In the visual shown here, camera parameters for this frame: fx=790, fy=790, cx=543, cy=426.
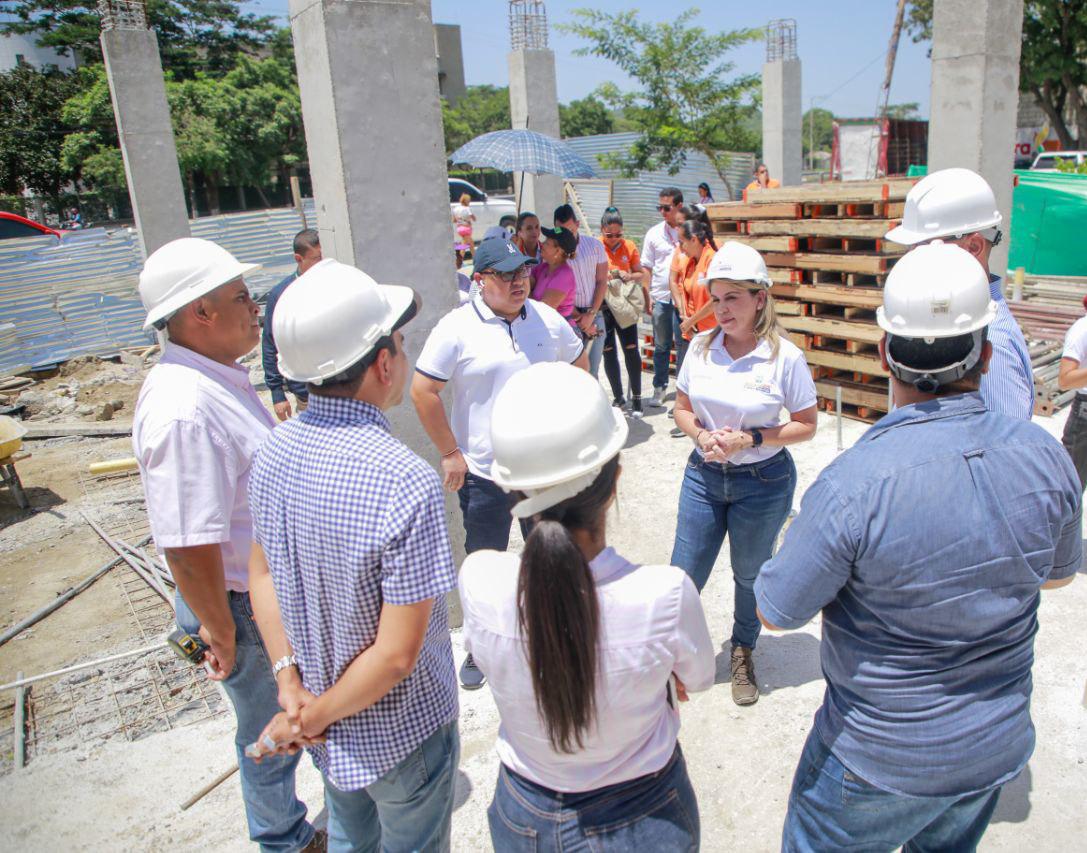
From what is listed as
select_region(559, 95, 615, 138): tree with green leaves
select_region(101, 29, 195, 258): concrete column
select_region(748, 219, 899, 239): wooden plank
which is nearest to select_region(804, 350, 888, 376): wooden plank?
select_region(748, 219, 899, 239): wooden plank

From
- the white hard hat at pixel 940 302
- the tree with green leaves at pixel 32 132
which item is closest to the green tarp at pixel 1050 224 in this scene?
the white hard hat at pixel 940 302

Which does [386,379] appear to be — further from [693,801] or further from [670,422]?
[670,422]

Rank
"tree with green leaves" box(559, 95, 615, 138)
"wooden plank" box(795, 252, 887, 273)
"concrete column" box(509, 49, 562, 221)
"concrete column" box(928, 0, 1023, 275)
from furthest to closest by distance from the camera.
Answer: "tree with green leaves" box(559, 95, 615, 138), "concrete column" box(509, 49, 562, 221), "wooden plank" box(795, 252, 887, 273), "concrete column" box(928, 0, 1023, 275)

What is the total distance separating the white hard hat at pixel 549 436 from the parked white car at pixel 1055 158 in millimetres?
18942

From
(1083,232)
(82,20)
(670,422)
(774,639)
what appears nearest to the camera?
(774,639)

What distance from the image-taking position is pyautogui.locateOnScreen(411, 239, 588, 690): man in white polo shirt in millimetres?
3609

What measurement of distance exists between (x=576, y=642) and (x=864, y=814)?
36.7 inches

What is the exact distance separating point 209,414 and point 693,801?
66.1 inches

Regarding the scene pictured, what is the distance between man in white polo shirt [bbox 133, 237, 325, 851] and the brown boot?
195 cm

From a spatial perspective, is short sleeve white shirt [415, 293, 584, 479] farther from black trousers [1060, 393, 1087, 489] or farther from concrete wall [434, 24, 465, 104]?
concrete wall [434, 24, 465, 104]

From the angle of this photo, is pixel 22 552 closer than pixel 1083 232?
Yes

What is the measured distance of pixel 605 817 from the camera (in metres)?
1.67

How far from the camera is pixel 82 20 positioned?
35.0m

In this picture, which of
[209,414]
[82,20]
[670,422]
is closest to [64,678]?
[209,414]
